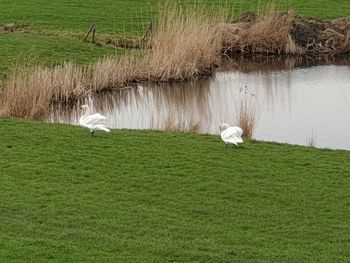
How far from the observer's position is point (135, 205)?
46.7ft

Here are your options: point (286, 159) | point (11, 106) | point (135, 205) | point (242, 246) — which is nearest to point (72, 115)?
point (11, 106)

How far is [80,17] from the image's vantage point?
130 feet

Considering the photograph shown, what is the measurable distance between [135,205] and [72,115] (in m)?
12.0

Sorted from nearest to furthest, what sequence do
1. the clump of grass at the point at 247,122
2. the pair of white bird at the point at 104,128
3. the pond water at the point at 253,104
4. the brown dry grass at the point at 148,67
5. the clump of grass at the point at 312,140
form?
the pair of white bird at the point at 104,128, the clump of grass at the point at 312,140, the clump of grass at the point at 247,122, the pond water at the point at 253,104, the brown dry grass at the point at 148,67

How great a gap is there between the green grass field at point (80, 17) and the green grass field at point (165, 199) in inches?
495

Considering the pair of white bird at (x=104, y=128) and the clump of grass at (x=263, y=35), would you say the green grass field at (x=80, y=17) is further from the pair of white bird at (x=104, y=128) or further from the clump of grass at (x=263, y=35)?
the pair of white bird at (x=104, y=128)

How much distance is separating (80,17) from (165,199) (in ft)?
85.3

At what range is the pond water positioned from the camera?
2386 cm

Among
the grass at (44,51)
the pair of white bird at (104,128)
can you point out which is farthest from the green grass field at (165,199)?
the grass at (44,51)

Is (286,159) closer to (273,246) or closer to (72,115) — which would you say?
(273,246)

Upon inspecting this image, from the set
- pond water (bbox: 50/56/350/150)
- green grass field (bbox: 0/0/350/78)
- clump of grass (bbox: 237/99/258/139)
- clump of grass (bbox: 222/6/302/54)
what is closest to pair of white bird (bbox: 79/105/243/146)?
clump of grass (bbox: 237/99/258/139)

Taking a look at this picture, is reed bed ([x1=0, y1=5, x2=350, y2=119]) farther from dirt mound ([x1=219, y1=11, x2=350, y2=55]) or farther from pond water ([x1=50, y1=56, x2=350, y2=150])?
pond water ([x1=50, y1=56, x2=350, y2=150])

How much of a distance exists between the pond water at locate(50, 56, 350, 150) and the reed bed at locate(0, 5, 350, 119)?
1.69ft

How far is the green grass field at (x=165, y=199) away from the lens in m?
12.3
